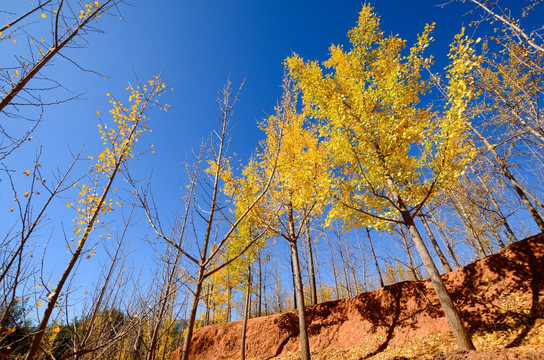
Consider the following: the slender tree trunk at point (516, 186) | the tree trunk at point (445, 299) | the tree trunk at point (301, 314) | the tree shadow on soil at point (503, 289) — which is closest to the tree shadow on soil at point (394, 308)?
the tree shadow on soil at point (503, 289)

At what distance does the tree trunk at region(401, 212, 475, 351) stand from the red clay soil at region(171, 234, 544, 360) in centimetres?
38

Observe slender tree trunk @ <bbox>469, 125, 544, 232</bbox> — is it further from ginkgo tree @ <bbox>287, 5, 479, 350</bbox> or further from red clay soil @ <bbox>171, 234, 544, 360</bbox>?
ginkgo tree @ <bbox>287, 5, 479, 350</bbox>

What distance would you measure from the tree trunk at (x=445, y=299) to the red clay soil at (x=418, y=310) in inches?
15.1

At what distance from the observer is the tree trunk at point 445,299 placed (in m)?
3.98

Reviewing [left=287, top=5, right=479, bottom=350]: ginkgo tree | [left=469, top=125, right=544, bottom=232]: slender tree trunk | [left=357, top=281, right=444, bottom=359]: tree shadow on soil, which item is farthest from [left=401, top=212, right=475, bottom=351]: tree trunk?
[left=469, top=125, right=544, bottom=232]: slender tree trunk

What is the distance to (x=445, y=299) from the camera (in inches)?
172

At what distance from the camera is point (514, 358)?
3.12m

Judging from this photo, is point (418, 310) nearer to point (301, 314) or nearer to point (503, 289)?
point (503, 289)

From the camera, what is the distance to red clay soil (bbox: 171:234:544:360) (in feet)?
18.5

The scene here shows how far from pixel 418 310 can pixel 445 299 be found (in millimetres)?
3676

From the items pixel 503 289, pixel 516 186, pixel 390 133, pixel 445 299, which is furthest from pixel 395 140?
pixel 516 186

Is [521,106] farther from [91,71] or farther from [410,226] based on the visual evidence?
[91,71]

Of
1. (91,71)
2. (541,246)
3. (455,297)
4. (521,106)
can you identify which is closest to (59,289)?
(91,71)

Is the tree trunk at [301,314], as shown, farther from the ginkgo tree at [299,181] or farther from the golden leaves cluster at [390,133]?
the golden leaves cluster at [390,133]
